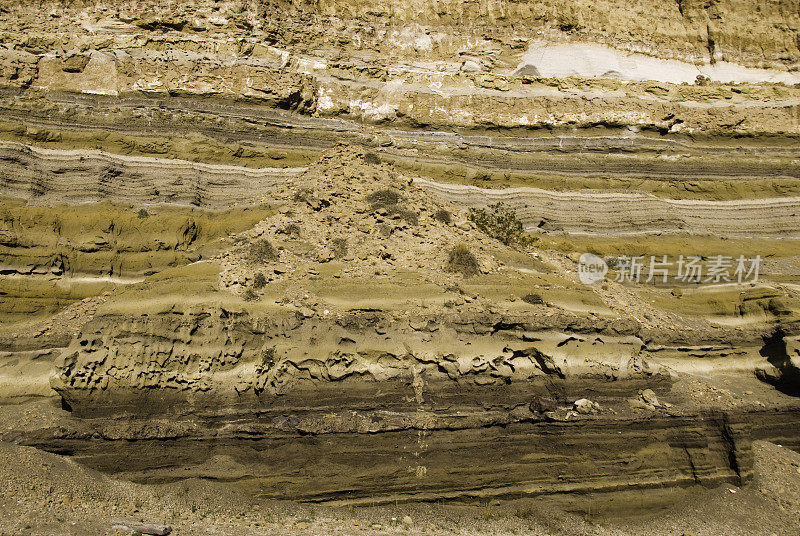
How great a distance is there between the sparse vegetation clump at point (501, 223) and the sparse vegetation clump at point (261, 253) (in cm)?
476

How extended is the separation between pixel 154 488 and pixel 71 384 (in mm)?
1947

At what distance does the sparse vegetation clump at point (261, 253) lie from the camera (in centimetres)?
913

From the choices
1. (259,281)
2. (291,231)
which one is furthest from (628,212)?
(259,281)

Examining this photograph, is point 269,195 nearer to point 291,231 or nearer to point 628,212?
point 291,231

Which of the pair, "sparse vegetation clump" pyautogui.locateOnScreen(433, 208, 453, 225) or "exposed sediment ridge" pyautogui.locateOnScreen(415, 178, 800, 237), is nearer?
"sparse vegetation clump" pyautogui.locateOnScreen(433, 208, 453, 225)

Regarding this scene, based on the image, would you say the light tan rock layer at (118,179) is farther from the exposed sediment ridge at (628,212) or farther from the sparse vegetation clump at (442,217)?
the exposed sediment ridge at (628,212)

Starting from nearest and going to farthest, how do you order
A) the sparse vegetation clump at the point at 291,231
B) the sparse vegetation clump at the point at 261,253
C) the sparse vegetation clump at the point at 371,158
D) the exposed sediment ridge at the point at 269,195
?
the sparse vegetation clump at the point at 261,253 → the sparse vegetation clump at the point at 291,231 → the exposed sediment ridge at the point at 269,195 → the sparse vegetation clump at the point at 371,158

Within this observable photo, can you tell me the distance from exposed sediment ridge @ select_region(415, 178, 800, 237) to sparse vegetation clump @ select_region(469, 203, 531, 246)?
28 cm

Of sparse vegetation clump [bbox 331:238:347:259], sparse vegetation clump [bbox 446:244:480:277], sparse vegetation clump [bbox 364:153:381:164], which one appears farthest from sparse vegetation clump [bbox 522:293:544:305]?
sparse vegetation clump [bbox 364:153:381:164]

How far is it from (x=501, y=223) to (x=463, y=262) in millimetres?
2848

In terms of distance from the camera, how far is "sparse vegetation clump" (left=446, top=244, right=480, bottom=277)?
9430 mm

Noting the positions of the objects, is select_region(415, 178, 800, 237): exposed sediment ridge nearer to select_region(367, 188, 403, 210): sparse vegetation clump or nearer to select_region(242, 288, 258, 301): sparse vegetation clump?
select_region(367, 188, 403, 210): sparse vegetation clump

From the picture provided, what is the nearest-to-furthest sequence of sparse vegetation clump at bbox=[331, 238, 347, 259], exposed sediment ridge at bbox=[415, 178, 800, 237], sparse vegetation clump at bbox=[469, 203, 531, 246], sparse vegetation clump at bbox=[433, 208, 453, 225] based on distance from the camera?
1. sparse vegetation clump at bbox=[331, 238, 347, 259]
2. sparse vegetation clump at bbox=[433, 208, 453, 225]
3. sparse vegetation clump at bbox=[469, 203, 531, 246]
4. exposed sediment ridge at bbox=[415, 178, 800, 237]

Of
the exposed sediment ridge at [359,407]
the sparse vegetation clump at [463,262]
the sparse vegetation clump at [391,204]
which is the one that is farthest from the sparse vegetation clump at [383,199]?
the exposed sediment ridge at [359,407]
